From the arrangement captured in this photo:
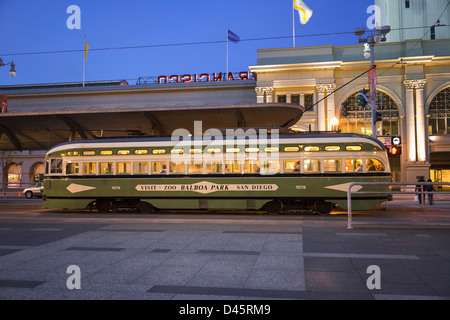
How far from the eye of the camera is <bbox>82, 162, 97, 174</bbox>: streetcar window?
16981 millimetres

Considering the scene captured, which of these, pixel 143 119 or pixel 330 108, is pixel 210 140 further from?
pixel 330 108

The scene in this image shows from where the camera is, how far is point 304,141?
1543 cm

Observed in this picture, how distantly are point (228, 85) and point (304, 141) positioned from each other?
31.5 m

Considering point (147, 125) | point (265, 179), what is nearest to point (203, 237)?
point (265, 179)

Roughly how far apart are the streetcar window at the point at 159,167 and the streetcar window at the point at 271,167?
14.8ft

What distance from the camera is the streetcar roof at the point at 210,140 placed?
1530cm

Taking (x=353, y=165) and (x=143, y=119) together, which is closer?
(x=353, y=165)

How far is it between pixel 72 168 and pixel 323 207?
38.7 feet

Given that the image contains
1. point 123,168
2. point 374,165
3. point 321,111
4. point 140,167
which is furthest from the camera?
point 321,111

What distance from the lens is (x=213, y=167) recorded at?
52.5ft

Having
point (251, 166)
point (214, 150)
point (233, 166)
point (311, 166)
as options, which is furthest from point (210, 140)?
point (311, 166)

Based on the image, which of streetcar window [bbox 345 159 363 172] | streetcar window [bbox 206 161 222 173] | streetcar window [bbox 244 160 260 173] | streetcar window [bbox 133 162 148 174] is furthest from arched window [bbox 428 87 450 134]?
streetcar window [bbox 133 162 148 174]

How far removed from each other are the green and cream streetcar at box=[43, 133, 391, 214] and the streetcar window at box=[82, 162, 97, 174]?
38mm
